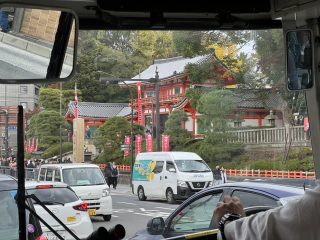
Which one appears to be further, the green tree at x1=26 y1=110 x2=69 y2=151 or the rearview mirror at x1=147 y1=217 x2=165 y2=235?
the rearview mirror at x1=147 y1=217 x2=165 y2=235

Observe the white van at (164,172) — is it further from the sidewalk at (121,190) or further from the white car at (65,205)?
the white car at (65,205)

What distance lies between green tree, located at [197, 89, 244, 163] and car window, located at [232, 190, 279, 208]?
2.80 ft

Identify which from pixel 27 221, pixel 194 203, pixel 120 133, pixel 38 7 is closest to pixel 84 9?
pixel 38 7

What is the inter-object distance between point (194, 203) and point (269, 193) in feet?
1.75

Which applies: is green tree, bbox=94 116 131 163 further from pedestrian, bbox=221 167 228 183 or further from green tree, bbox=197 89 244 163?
pedestrian, bbox=221 167 228 183

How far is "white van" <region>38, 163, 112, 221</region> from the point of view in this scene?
249cm

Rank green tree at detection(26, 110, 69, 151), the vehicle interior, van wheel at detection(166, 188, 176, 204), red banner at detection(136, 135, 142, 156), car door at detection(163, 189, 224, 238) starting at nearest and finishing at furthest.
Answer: the vehicle interior
green tree at detection(26, 110, 69, 151)
red banner at detection(136, 135, 142, 156)
van wheel at detection(166, 188, 176, 204)
car door at detection(163, 189, 224, 238)

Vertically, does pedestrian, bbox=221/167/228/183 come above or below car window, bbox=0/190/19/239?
above

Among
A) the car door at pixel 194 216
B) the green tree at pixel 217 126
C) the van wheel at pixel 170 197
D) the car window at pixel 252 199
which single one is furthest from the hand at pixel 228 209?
the car window at pixel 252 199

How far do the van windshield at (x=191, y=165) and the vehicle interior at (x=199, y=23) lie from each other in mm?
345

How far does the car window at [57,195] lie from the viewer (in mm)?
2553

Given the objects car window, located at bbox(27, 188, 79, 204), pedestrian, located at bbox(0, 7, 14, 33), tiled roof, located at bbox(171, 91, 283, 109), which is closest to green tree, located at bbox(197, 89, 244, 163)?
tiled roof, located at bbox(171, 91, 283, 109)

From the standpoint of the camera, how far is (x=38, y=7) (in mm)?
2064

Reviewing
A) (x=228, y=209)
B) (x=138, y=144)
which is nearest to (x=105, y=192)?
(x=138, y=144)
